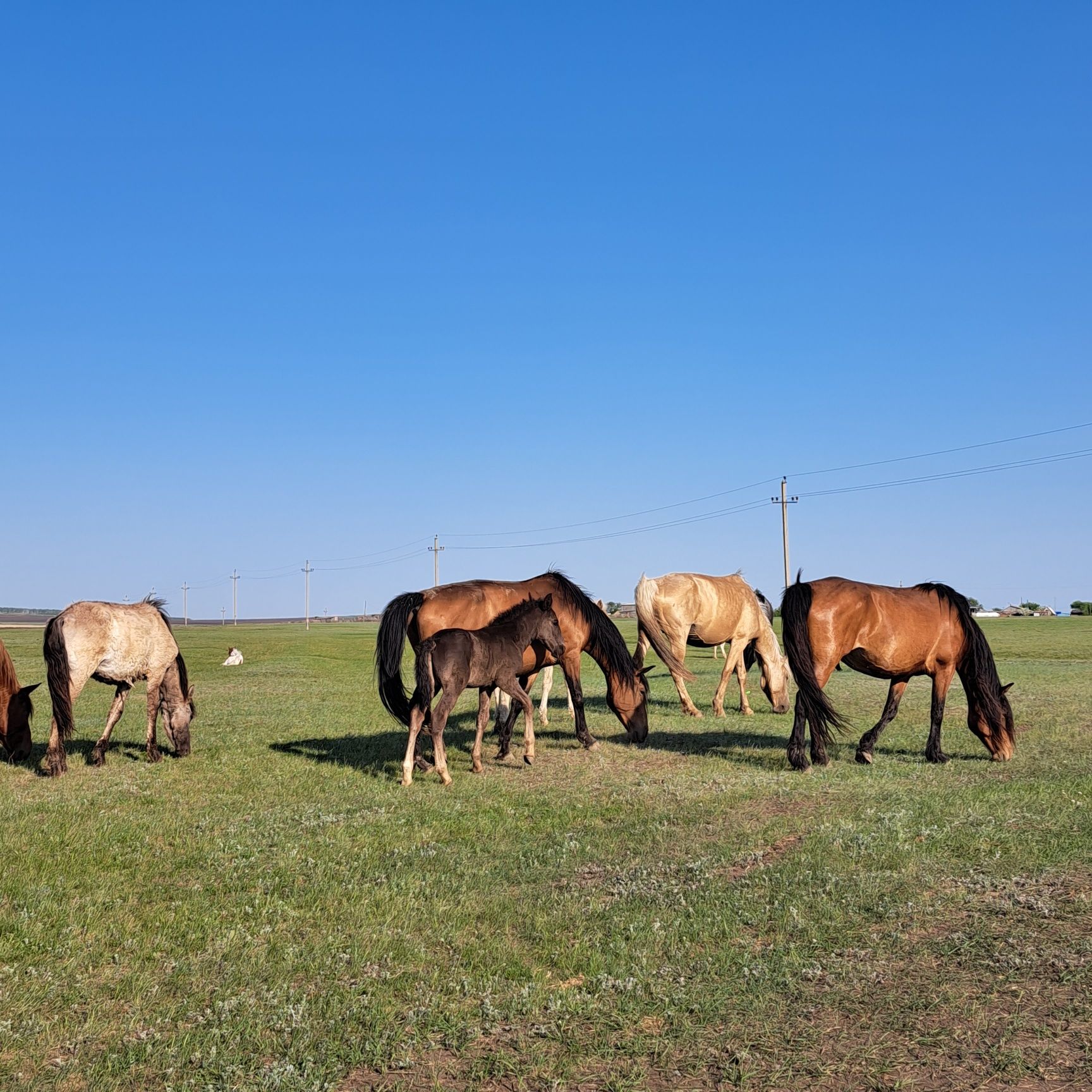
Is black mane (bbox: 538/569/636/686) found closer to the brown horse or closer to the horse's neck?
the brown horse

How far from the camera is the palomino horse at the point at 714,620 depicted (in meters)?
19.6

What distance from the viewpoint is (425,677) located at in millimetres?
11344

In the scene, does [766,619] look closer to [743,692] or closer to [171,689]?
[743,692]

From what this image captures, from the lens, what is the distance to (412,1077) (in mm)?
4508

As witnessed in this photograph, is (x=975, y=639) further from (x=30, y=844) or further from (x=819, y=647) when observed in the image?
(x=30, y=844)

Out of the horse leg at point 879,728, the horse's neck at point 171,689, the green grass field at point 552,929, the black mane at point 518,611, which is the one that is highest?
the black mane at point 518,611

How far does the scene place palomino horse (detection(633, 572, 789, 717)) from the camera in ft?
64.3

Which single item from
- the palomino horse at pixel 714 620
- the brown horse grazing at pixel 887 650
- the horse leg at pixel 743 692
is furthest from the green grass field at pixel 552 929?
the palomino horse at pixel 714 620

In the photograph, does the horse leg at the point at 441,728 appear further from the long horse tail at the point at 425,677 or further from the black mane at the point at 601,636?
the black mane at the point at 601,636

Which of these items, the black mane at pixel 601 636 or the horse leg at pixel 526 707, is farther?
the black mane at pixel 601 636

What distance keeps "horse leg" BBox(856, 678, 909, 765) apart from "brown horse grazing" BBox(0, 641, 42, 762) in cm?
1126

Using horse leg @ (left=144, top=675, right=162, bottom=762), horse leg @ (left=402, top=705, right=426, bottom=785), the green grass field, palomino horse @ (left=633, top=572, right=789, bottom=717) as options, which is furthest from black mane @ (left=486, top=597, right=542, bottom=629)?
palomino horse @ (left=633, top=572, right=789, bottom=717)

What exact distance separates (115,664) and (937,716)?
36.1ft

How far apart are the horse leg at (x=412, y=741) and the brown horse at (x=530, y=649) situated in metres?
1.04
